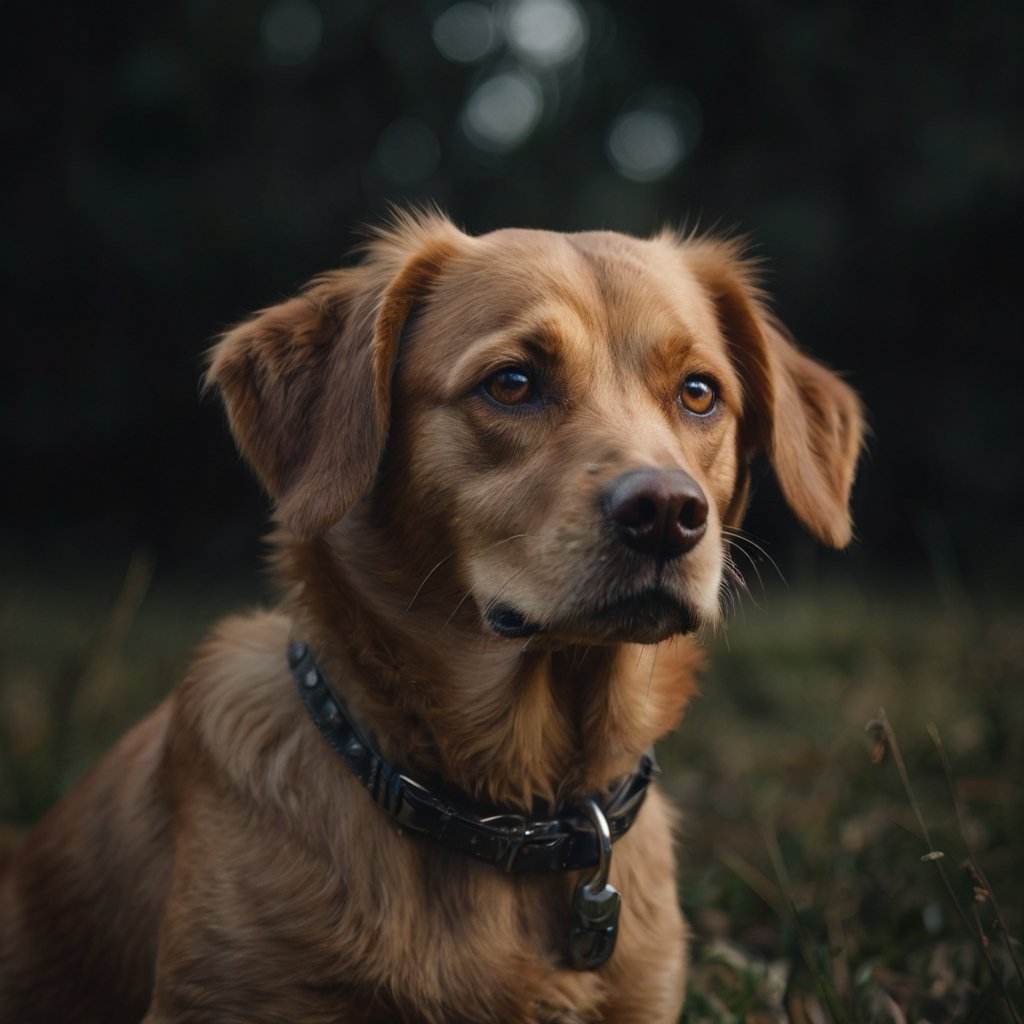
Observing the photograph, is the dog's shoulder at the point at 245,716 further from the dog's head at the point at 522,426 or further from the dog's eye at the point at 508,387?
the dog's eye at the point at 508,387

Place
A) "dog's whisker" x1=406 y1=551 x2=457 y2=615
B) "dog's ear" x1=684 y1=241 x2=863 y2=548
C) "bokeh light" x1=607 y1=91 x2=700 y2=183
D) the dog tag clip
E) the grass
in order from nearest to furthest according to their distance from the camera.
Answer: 1. the dog tag clip
2. "dog's whisker" x1=406 y1=551 x2=457 y2=615
3. the grass
4. "dog's ear" x1=684 y1=241 x2=863 y2=548
5. "bokeh light" x1=607 y1=91 x2=700 y2=183

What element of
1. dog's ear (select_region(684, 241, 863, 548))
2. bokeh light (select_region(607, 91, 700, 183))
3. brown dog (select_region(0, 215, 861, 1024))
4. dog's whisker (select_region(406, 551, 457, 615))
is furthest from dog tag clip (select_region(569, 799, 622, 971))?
bokeh light (select_region(607, 91, 700, 183))

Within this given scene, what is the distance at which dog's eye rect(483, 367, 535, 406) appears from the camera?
99.0 inches

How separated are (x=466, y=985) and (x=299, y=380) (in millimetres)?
1382

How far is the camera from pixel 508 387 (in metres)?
2.52

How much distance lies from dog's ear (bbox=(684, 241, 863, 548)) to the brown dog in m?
0.02

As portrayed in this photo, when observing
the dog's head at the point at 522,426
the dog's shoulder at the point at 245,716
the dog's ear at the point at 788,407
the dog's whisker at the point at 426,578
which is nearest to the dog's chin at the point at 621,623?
the dog's head at the point at 522,426

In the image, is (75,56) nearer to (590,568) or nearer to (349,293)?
(349,293)

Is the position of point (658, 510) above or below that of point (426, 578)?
above

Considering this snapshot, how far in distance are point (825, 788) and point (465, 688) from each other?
7.03ft

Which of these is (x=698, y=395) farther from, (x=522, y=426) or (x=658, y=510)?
(x=658, y=510)

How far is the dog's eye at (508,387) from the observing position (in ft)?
8.25

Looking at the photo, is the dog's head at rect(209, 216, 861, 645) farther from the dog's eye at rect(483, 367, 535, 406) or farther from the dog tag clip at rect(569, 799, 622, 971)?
the dog tag clip at rect(569, 799, 622, 971)

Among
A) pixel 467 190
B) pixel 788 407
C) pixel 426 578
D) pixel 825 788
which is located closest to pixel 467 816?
pixel 426 578
